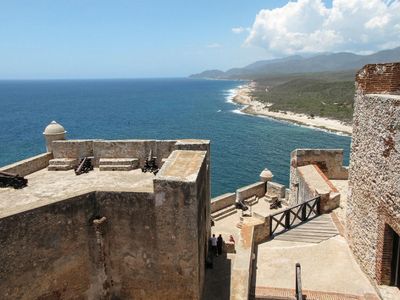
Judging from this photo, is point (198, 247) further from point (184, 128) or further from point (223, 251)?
point (184, 128)

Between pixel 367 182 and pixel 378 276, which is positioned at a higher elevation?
pixel 367 182

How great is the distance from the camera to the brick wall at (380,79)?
11.3m

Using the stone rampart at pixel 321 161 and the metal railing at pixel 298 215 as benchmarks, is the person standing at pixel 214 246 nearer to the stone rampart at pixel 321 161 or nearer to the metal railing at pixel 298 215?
the metal railing at pixel 298 215

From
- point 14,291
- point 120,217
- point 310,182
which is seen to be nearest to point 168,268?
point 120,217

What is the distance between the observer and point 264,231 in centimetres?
1565

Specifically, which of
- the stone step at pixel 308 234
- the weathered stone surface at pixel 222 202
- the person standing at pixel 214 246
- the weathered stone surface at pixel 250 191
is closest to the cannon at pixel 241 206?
the weathered stone surface at pixel 250 191

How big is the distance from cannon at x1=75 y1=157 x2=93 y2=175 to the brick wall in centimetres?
1075

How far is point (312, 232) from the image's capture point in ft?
51.7

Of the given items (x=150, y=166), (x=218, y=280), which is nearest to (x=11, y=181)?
(x=150, y=166)

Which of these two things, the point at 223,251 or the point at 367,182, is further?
the point at 223,251

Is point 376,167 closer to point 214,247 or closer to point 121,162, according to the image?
point 214,247

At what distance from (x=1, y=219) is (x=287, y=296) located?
867 centimetres

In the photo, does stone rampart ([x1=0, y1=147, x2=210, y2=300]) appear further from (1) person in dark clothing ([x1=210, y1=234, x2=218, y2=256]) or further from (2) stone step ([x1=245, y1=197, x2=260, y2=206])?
(2) stone step ([x1=245, y1=197, x2=260, y2=206])

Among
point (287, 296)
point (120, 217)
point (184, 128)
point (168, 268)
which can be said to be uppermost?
point (120, 217)
